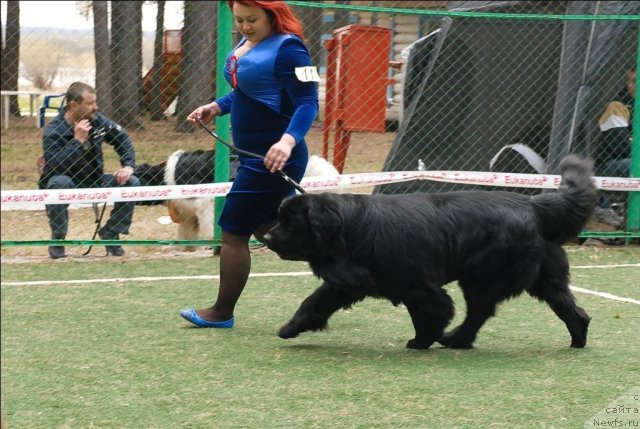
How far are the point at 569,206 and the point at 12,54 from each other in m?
18.9

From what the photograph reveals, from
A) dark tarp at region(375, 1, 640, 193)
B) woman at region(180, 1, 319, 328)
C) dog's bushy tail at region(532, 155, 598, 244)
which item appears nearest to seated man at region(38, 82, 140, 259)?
dark tarp at region(375, 1, 640, 193)

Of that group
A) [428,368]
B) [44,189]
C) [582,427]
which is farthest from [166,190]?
[582,427]

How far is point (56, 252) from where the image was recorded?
299 inches

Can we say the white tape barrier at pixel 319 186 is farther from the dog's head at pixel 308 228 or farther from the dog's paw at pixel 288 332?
the dog's head at pixel 308 228

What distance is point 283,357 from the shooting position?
458 cm

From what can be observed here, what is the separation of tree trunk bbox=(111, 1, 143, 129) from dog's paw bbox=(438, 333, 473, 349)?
9335 millimetres

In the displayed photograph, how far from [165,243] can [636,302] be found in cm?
358

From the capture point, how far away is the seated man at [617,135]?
28.0ft

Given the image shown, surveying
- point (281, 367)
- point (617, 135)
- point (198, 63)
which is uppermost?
point (617, 135)

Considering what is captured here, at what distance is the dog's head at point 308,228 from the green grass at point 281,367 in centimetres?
50

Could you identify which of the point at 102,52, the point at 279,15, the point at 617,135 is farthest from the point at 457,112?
the point at 102,52

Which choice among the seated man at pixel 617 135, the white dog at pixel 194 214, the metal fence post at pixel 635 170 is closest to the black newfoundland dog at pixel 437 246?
the white dog at pixel 194 214

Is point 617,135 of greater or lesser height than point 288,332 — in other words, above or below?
above

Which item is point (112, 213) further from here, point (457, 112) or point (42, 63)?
point (42, 63)
